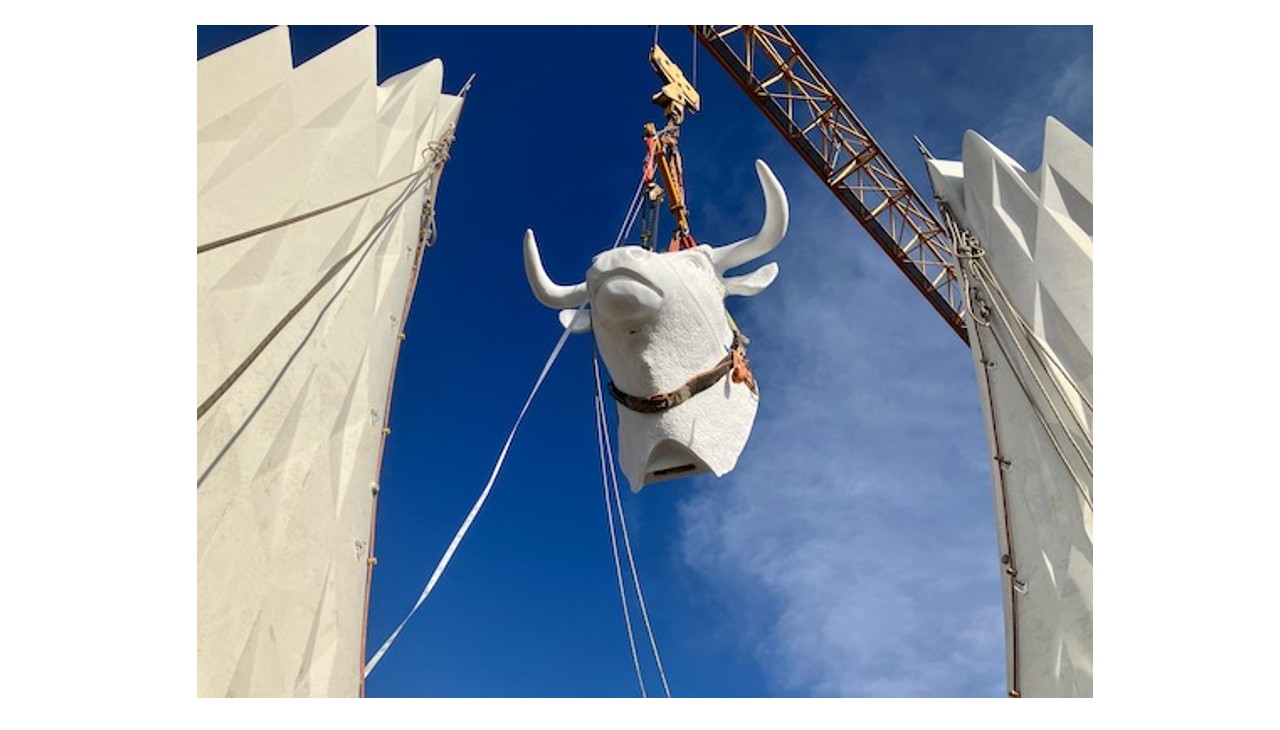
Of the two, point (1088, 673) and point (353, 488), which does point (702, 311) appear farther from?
point (1088, 673)

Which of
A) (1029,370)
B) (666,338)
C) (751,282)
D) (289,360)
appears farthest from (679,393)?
(1029,370)

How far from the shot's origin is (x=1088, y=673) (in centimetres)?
649

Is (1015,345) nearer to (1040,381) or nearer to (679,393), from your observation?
(1040,381)

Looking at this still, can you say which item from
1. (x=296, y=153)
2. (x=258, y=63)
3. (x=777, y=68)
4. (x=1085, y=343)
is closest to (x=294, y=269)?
(x=296, y=153)

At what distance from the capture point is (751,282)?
23.7 feet

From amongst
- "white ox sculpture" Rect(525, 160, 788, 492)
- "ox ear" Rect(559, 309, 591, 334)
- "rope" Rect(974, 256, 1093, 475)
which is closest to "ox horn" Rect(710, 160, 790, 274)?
"white ox sculpture" Rect(525, 160, 788, 492)

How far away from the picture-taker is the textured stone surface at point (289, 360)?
5.56 metres

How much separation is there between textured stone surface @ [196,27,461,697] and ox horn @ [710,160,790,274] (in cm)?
220

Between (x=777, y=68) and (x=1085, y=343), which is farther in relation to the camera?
(x=777, y=68)

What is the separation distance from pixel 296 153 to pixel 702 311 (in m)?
2.58

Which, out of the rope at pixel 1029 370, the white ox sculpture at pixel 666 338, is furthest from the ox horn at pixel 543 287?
the rope at pixel 1029 370

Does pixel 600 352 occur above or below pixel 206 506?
above

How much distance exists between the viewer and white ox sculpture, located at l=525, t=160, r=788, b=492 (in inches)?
251

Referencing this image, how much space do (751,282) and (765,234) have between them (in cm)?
43
